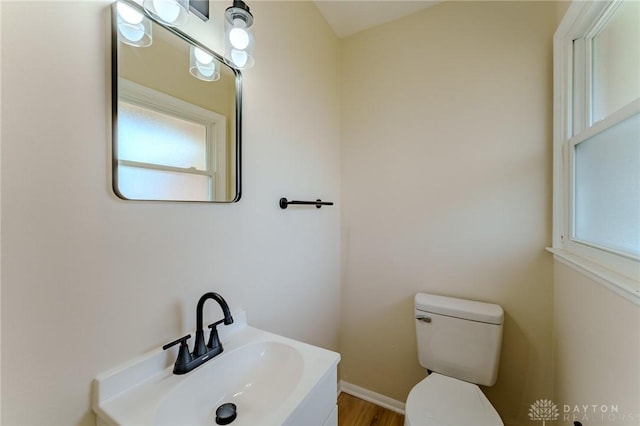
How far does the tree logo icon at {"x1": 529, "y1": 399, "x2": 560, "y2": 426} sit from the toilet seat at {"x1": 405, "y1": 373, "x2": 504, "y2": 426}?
437 mm

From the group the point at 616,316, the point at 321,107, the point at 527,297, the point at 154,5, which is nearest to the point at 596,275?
the point at 616,316

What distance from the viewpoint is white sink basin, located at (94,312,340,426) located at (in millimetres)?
648

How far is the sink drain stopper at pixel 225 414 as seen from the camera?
27.9 inches

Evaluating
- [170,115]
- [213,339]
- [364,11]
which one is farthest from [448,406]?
[364,11]

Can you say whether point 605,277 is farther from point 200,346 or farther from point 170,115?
point 170,115

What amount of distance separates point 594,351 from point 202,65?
1765 mm

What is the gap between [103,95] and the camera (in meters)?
0.67

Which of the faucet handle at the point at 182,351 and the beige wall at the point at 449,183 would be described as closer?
the faucet handle at the point at 182,351

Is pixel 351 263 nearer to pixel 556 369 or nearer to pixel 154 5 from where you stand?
pixel 556 369

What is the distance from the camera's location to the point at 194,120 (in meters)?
0.91

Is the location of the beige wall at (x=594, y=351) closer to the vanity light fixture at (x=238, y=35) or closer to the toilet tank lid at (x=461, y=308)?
the toilet tank lid at (x=461, y=308)

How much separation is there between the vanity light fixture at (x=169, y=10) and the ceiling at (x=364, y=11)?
1.12 metres

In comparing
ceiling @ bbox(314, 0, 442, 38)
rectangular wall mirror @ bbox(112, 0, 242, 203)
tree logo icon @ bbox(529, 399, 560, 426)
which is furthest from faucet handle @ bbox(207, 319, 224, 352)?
ceiling @ bbox(314, 0, 442, 38)

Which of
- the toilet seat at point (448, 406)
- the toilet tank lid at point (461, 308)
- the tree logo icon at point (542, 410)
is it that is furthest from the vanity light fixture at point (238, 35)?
the tree logo icon at point (542, 410)
